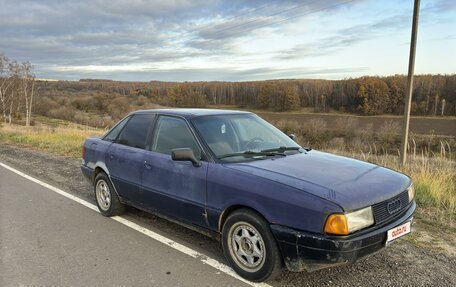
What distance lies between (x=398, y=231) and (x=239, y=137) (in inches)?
75.7

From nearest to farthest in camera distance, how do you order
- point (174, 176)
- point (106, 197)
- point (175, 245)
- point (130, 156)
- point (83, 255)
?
point (83, 255), point (174, 176), point (175, 245), point (130, 156), point (106, 197)

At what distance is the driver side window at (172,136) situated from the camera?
14.3 ft

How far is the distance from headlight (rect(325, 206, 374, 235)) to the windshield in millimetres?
1294

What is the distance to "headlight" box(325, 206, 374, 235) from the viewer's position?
3043 millimetres

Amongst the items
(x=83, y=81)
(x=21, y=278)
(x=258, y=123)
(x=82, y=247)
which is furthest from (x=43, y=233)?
(x=83, y=81)

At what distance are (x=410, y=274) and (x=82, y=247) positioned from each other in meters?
3.46

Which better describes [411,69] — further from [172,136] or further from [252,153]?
[172,136]

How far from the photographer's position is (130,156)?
5.07 meters

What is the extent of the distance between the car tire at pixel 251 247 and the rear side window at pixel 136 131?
74.2 inches

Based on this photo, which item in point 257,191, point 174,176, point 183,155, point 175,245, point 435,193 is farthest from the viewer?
point 435,193

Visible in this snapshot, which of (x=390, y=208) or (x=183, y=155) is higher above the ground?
(x=183, y=155)

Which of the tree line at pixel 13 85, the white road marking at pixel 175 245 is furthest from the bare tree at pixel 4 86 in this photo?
the white road marking at pixel 175 245

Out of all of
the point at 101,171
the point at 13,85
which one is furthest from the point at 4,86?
the point at 101,171

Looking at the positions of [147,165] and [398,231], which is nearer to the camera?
[398,231]
